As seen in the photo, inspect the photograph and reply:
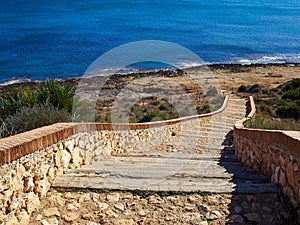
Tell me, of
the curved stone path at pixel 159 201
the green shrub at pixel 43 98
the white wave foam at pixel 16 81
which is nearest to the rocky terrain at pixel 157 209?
the curved stone path at pixel 159 201

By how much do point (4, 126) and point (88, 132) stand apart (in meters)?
1.04

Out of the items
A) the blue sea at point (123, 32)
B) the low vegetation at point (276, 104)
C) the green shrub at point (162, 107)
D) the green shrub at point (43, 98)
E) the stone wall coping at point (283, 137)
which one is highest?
the blue sea at point (123, 32)

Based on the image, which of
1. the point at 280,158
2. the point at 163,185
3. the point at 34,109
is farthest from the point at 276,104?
the point at 163,185

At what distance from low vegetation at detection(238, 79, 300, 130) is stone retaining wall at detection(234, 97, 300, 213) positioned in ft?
13.6

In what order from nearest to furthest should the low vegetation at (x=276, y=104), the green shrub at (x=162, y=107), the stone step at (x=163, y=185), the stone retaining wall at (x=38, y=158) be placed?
the stone retaining wall at (x=38, y=158)
the stone step at (x=163, y=185)
the low vegetation at (x=276, y=104)
the green shrub at (x=162, y=107)

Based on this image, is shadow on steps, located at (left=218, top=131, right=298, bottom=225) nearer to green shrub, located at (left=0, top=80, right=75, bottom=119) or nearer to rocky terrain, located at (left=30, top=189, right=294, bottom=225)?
rocky terrain, located at (left=30, top=189, right=294, bottom=225)

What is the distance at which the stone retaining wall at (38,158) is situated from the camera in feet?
9.82

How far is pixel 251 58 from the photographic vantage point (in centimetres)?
4428

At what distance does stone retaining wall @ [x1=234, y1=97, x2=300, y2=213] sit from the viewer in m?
3.25

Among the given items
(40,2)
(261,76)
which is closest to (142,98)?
(261,76)

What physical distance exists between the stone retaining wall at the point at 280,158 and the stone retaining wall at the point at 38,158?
214 cm

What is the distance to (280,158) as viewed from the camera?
3859 mm

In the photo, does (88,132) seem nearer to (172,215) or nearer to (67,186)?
(67,186)

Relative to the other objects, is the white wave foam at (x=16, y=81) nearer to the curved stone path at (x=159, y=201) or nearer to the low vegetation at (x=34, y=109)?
the low vegetation at (x=34, y=109)
